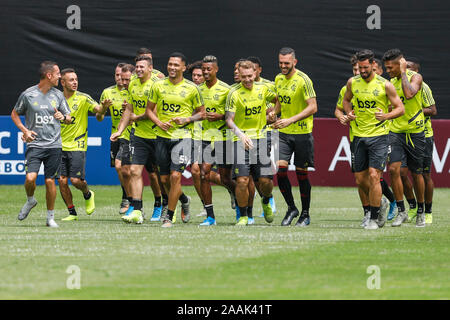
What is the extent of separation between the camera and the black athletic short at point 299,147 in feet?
46.5

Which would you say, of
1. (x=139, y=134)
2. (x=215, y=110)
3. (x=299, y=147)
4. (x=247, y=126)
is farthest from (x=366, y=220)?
(x=139, y=134)

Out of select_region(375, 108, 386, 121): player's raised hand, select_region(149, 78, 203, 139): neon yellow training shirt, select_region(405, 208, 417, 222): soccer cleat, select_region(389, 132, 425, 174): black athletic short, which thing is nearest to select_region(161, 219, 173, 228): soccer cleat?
select_region(149, 78, 203, 139): neon yellow training shirt

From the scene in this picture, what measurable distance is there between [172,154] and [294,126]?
1908mm

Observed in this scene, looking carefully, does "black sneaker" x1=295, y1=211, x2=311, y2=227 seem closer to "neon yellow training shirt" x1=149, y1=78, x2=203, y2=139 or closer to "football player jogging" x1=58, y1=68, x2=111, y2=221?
"neon yellow training shirt" x1=149, y1=78, x2=203, y2=139

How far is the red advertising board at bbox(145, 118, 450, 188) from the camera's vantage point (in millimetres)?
22516

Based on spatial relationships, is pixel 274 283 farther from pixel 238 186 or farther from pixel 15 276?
pixel 238 186

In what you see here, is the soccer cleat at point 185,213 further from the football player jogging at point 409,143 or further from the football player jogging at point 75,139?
the football player jogging at point 409,143

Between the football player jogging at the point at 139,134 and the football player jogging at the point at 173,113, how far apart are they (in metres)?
0.40

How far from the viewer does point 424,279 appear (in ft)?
29.1

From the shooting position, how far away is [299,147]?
1423 centimetres

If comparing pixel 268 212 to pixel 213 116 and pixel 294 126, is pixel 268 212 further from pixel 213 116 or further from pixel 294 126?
pixel 213 116

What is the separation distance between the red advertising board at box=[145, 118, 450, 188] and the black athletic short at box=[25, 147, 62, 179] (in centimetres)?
927

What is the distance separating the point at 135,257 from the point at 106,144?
1283 centimetres
